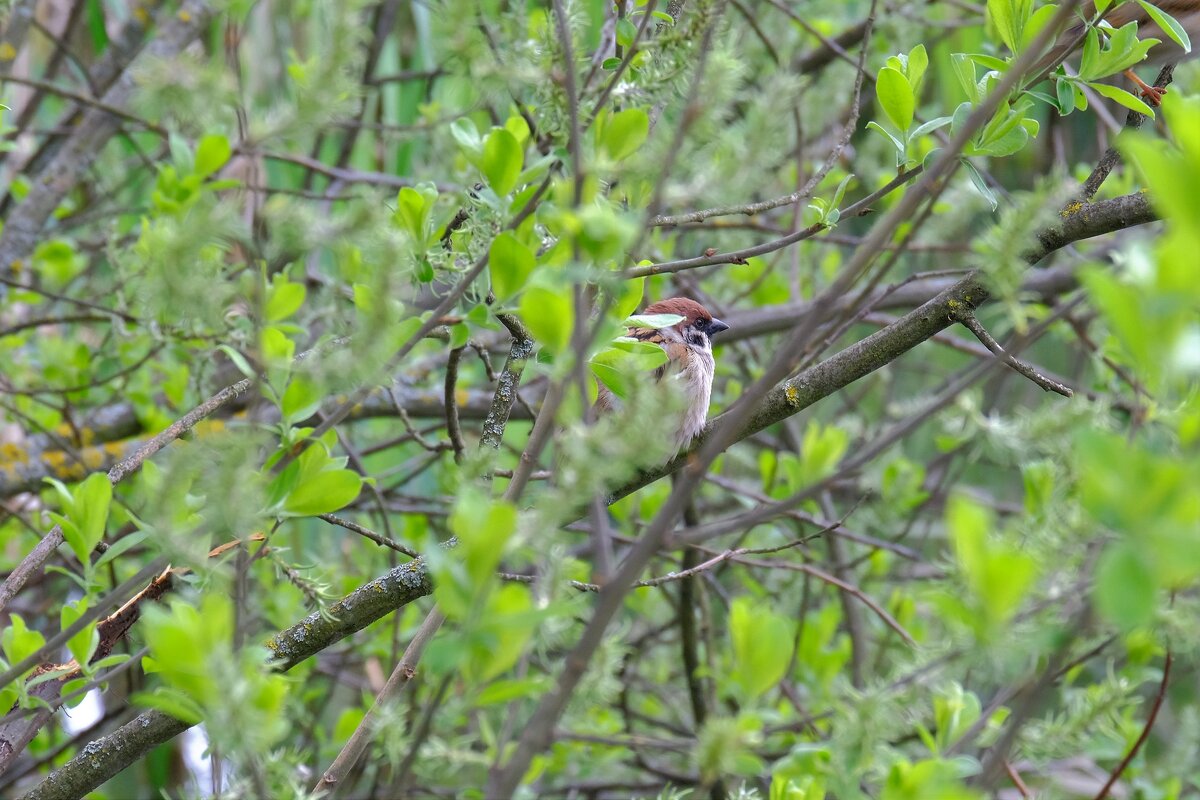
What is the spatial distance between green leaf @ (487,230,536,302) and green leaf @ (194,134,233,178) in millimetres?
1014

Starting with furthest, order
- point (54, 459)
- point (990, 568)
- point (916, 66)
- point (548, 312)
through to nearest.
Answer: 1. point (54, 459)
2. point (916, 66)
3. point (548, 312)
4. point (990, 568)

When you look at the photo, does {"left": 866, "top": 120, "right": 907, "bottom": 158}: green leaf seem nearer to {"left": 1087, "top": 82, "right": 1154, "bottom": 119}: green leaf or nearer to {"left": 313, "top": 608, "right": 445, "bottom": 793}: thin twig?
{"left": 1087, "top": 82, "right": 1154, "bottom": 119}: green leaf

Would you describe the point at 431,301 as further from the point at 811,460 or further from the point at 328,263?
the point at 811,460

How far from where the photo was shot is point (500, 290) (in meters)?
1.28

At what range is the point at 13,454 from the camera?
9.66 feet

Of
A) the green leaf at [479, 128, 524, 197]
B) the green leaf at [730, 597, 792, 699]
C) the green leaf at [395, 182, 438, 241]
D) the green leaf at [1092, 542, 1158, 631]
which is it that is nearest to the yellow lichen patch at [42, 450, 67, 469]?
the green leaf at [395, 182, 438, 241]

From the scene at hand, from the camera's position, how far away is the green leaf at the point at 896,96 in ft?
5.24

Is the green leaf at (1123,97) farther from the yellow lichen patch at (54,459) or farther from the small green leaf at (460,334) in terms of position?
the yellow lichen patch at (54,459)

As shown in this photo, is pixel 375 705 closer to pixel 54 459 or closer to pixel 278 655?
pixel 278 655

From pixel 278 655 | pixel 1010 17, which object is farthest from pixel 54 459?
pixel 1010 17

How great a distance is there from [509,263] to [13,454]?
7.26 feet

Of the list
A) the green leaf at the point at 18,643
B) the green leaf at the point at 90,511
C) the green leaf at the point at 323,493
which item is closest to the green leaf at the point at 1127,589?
the green leaf at the point at 323,493

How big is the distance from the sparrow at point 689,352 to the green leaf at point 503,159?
1.26 m

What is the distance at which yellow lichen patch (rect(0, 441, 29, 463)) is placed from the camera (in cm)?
294
